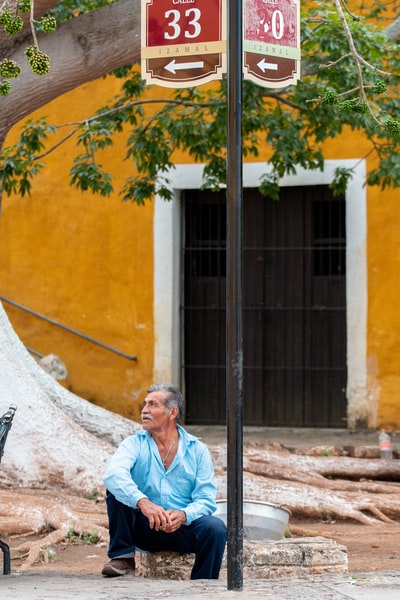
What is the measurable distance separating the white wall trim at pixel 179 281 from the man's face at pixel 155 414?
7.33 meters

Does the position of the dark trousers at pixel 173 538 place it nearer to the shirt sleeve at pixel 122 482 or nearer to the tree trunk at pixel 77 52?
the shirt sleeve at pixel 122 482

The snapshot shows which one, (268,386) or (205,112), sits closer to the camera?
(205,112)

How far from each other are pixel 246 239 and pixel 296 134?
8.06 feet

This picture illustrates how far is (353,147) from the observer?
12.6 meters

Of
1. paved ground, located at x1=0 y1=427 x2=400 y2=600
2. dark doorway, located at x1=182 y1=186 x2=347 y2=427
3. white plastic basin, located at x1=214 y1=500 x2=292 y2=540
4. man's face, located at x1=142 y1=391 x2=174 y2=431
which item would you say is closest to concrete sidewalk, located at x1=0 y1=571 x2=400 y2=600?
paved ground, located at x1=0 y1=427 x2=400 y2=600

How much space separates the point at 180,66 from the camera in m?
4.95

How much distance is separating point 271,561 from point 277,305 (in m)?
7.55

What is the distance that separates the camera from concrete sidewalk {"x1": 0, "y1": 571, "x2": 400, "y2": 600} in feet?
15.3

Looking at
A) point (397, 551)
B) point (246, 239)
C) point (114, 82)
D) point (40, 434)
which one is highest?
point (114, 82)

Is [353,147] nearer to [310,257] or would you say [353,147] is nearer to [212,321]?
[310,257]

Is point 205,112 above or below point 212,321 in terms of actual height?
above

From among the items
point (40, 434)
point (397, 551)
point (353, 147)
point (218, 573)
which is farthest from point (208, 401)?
point (218, 573)

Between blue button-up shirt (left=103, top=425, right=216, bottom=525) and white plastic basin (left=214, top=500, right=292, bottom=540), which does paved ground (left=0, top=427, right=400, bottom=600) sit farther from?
white plastic basin (left=214, top=500, right=292, bottom=540)

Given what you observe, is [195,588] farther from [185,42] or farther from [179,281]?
[179,281]
